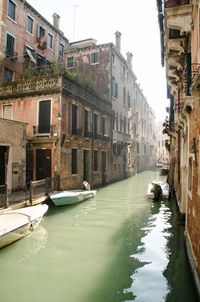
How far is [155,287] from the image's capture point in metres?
5.73

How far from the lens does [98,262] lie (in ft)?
23.0

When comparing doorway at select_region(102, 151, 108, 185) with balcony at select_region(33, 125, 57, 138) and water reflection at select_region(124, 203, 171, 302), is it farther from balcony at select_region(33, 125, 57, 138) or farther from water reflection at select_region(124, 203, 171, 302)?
water reflection at select_region(124, 203, 171, 302)

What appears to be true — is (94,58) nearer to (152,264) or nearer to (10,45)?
(10,45)

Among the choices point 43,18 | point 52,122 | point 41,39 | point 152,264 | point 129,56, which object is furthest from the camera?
point 129,56

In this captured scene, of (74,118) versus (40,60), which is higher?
(40,60)

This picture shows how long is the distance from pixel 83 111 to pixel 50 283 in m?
13.9

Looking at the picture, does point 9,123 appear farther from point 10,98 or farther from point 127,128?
point 127,128

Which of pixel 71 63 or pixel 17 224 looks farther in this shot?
pixel 71 63

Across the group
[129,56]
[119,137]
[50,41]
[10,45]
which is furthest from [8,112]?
[129,56]

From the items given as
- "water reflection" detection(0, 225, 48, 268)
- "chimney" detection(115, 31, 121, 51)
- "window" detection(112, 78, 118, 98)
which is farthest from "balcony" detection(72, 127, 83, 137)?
"chimney" detection(115, 31, 121, 51)

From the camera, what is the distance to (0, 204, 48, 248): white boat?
780cm

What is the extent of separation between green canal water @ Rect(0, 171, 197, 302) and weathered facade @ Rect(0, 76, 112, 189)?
4630 millimetres

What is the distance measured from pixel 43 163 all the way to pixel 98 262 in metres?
9.80

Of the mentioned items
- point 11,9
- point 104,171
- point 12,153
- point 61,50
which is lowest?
point 104,171
